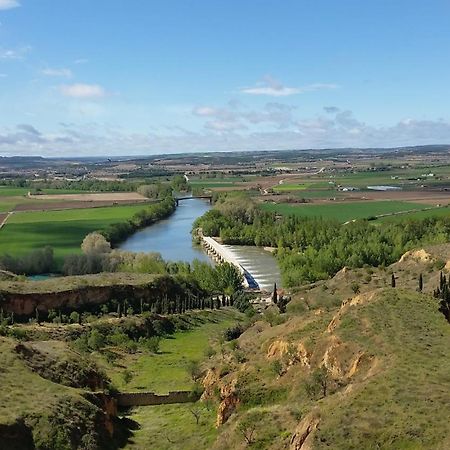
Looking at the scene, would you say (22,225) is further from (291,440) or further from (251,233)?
(291,440)

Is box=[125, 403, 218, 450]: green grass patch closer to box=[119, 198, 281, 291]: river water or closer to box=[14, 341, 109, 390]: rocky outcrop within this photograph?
box=[14, 341, 109, 390]: rocky outcrop

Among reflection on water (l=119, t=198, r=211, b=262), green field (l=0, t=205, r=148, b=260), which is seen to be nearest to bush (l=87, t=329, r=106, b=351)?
green field (l=0, t=205, r=148, b=260)

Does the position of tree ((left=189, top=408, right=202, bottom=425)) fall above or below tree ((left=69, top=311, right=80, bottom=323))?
below

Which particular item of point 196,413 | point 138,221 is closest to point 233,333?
point 196,413

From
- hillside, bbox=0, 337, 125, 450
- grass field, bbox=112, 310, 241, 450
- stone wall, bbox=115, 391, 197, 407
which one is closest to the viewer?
hillside, bbox=0, 337, 125, 450

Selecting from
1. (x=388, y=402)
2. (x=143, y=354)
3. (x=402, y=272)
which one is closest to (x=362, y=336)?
(x=388, y=402)

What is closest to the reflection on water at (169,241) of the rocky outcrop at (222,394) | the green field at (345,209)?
the green field at (345,209)
